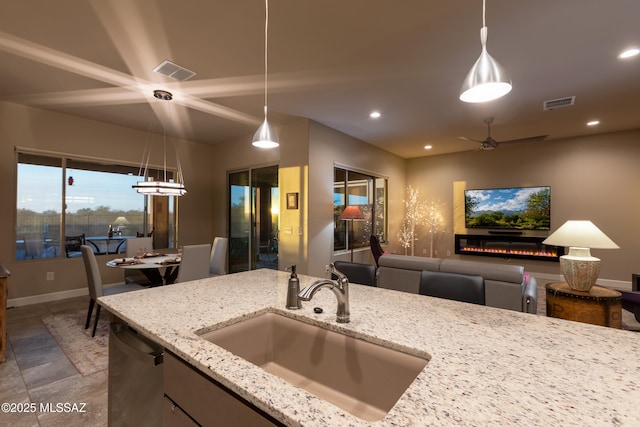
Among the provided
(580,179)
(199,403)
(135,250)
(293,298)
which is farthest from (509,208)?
(135,250)

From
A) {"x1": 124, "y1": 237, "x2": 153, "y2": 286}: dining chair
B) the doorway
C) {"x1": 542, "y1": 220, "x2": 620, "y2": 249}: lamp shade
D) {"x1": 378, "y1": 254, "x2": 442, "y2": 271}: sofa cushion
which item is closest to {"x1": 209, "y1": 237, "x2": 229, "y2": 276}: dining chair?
{"x1": 124, "y1": 237, "x2": 153, "y2": 286}: dining chair

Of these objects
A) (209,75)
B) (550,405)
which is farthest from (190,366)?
(209,75)

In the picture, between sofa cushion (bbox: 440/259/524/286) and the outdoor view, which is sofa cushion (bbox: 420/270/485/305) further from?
the outdoor view

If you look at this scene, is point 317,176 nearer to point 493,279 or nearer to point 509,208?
point 493,279

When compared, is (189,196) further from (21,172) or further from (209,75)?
(209,75)

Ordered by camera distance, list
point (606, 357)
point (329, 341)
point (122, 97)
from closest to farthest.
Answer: point (606, 357) < point (329, 341) < point (122, 97)

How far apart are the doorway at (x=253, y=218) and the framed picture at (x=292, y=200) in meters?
0.43

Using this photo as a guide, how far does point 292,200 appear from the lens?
15.4 ft

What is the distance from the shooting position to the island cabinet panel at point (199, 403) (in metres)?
0.79

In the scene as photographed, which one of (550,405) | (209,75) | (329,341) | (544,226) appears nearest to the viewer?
(550,405)

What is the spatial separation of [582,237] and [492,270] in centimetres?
77

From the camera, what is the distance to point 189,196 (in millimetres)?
6098

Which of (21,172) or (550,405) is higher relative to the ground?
(21,172)

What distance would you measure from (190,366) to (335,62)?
2.98 meters
